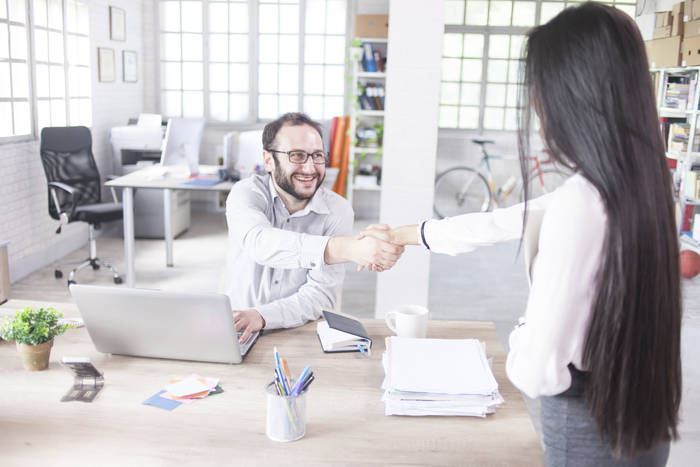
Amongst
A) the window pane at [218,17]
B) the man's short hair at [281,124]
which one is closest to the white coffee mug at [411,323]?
the man's short hair at [281,124]

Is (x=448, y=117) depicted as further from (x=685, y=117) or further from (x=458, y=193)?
(x=685, y=117)

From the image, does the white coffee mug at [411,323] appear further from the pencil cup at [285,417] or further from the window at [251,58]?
the window at [251,58]

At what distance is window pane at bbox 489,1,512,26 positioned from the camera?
784 centimetres

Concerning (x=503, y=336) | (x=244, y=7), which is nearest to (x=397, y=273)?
(x=503, y=336)

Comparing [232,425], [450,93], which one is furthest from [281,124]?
[450,93]

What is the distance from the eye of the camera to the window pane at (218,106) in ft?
25.5

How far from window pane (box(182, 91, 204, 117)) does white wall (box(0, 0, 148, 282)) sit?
637 millimetres

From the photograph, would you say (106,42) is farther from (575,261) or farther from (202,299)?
(575,261)

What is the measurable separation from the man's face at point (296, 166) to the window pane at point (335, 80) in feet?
18.4

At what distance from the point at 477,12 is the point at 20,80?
5.21 m

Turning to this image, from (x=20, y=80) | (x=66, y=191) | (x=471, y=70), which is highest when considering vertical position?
(x=471, y=70)

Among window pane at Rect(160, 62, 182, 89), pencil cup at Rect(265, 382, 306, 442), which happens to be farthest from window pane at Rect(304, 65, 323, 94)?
pencil cup at Rect(265, 382, 306, 442)

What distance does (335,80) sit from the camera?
25.3 feet

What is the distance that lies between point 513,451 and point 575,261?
0.44 m
